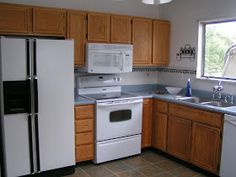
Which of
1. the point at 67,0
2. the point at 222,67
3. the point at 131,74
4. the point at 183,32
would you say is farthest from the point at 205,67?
the point at 67,0

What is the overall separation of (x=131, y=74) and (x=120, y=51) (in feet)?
2.47

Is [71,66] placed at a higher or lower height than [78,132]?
higher

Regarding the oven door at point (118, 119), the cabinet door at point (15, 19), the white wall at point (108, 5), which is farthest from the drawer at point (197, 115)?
the cabinet door at point (15, 19)

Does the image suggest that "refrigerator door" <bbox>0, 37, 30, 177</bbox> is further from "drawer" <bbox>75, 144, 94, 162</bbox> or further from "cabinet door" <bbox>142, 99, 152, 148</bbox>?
"cabinet door" <bbox>142, 99, 152, 148</bbox>

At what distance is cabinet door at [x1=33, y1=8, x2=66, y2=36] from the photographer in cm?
→ 316

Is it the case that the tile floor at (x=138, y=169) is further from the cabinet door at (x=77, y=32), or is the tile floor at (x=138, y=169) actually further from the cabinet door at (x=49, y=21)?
the cabinet door at (x=49, y=21)

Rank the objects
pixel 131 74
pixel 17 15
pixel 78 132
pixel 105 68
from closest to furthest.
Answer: pixel 17 15, pixel 78 132, pixel 105 68, pixel 131 74

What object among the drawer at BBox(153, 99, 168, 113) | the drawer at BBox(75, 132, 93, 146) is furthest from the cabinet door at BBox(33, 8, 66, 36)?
the drawer at BBox(153, 99, 168, 113)

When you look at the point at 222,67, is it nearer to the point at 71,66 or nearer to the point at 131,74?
the point at 131,74

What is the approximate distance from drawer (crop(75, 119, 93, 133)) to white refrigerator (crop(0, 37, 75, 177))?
187 millimetres

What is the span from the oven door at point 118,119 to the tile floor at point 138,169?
15.0 inches

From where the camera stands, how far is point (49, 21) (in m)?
3.24

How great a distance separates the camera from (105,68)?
142 inches

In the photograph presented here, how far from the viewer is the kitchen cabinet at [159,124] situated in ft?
12.3
